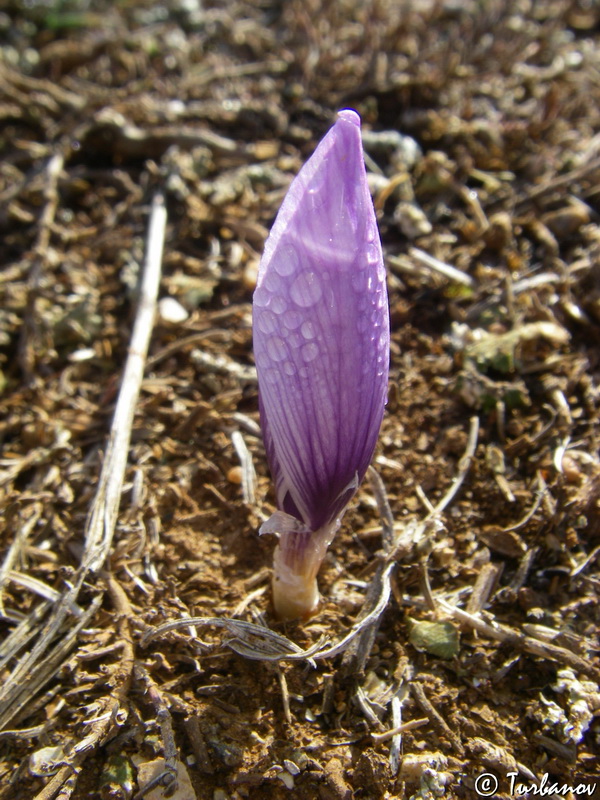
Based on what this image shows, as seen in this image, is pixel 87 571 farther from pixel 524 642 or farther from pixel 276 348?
pixel 524 642

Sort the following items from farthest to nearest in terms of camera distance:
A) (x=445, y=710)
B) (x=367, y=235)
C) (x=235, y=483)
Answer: (x=235, y=483) < (x=445, y=710) < (x=367, y=235)

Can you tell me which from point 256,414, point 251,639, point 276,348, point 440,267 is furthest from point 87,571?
point 440,267

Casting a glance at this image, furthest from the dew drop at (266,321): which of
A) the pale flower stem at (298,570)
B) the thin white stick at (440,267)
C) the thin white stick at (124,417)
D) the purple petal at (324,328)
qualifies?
the thin white stick at (440,267)

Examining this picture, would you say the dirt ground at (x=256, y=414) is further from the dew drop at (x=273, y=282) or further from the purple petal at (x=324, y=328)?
the dew drop at (x=273, y=282)

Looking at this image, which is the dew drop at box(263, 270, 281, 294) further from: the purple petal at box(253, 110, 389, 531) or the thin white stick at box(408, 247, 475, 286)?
the thin white stick at box(408, 247, 475, 286)

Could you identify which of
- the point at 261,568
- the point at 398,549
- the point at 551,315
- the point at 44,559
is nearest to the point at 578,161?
the point at 551,315

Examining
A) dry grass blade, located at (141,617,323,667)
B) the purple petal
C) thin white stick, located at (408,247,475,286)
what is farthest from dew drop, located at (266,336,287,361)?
thin white stick, located at (408,247,475,286)

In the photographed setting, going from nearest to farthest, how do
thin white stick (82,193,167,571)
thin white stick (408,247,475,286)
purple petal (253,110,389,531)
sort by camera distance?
purple petal (253,110,389,531) → thin white stick (82,193,167,571) → thin white stick (408,247,475,286)

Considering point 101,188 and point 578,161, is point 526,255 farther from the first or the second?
point 101,188
